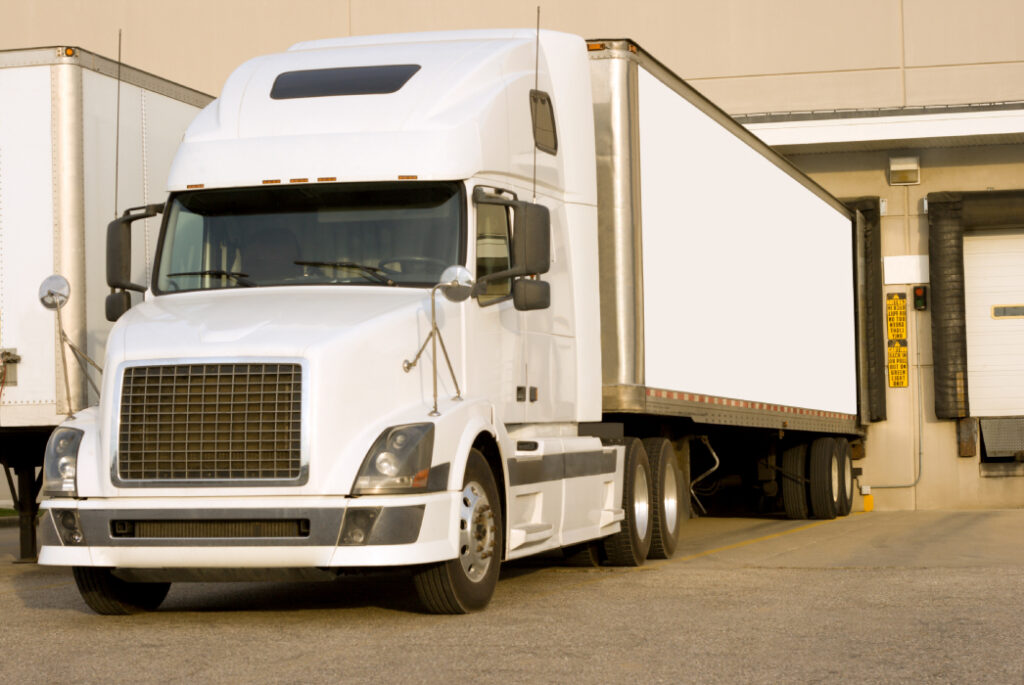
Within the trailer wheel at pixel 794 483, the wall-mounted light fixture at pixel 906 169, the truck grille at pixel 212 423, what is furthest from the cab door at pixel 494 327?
the wall-mounted light fixture at pixel 906 169

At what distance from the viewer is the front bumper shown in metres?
8.44

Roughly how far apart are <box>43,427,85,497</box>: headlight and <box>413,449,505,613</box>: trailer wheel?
1996 millimetres

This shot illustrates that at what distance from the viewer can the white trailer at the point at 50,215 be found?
1180 centimetres

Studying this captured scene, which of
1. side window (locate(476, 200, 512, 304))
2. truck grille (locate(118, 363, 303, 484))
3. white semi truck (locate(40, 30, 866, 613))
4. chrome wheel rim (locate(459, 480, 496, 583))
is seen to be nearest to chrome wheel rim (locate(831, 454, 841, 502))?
white semi truck (locate(40, 30, 866, 613))

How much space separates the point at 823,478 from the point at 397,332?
1337 centimetres

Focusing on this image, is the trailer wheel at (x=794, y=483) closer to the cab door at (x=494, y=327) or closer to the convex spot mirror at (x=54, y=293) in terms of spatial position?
the cab door at (x=494, y=327)

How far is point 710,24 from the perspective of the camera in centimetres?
2788

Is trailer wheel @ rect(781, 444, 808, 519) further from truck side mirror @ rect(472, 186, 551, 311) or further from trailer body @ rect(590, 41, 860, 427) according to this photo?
truck side mirror @ rect(472, 186, 551, 311)

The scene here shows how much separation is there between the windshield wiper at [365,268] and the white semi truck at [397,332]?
0.02 metres

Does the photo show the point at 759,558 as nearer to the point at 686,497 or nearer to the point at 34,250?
the point at 686,497

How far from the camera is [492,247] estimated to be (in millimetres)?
9969

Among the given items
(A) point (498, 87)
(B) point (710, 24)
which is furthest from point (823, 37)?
(A) point (498, 87)

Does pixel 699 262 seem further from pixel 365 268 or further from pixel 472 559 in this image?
pixel 472 559

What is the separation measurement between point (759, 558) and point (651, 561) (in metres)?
0.98
